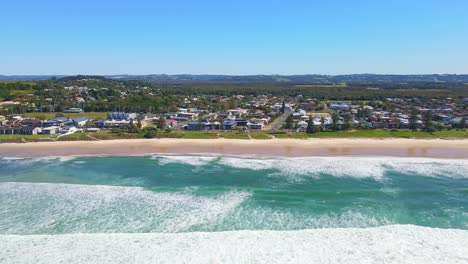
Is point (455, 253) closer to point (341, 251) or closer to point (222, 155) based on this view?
point (341, 251)

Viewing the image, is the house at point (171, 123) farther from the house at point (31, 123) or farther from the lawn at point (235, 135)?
the house at point (31, 123)

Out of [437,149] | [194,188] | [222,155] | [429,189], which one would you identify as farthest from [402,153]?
[194,188]

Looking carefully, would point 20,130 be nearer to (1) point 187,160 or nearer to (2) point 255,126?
(1) point 187,160

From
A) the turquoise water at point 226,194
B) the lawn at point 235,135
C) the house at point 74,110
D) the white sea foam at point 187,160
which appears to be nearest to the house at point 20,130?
the turquoise water at point 226,194

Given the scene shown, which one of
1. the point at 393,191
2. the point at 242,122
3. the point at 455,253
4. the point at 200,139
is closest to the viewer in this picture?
the point at 455,253

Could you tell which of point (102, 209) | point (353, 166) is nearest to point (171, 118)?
point (353, 166)
